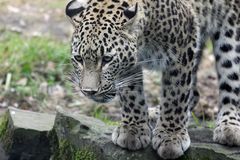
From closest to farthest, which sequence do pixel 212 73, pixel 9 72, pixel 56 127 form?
pixel 56 127 < pixel 9 72 < pixel 212 73

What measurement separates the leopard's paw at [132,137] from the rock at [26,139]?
1101mm

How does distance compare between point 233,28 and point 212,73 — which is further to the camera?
point 212,73

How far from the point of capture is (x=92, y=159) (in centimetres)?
834

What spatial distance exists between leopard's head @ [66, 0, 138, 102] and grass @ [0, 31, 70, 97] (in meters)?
5.09

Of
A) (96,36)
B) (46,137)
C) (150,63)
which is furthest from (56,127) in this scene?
(96,36)

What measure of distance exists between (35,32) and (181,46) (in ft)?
26.7

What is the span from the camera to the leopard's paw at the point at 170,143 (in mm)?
7922

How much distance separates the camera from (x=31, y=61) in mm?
13148

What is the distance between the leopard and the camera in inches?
280

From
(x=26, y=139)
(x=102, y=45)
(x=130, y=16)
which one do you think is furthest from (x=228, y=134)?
(x=26, y=139)

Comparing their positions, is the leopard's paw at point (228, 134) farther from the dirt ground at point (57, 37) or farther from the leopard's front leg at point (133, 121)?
the dirt ground at point (57, 37)

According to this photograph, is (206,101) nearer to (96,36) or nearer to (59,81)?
(59,81)

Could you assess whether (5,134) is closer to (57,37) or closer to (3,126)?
(3,126)

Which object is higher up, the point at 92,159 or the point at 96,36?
the point at 96,36
